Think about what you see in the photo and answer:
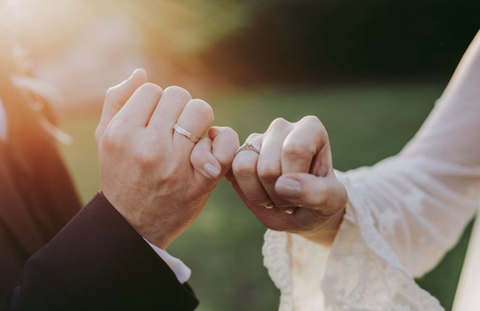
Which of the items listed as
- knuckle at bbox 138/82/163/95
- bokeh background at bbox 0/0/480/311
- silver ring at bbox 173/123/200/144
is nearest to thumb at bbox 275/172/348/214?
silver ring at bbox 173/123/200/144

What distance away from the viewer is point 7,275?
1852 mm

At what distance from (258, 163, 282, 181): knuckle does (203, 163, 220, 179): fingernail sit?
138 millimetres

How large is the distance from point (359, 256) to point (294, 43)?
10.9 metres

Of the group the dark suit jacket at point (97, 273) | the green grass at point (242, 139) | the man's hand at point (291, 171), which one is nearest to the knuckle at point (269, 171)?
the man's hand at point (291, 171)

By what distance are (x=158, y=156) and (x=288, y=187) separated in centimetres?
36

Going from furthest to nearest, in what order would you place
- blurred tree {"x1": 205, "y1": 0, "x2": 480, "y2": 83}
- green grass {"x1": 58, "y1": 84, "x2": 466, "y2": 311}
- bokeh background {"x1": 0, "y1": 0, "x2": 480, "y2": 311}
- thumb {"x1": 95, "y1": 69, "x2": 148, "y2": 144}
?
1. blurred tree {"x1": 205, "y1": 0, "x2": 480, "y2": 83}
2. bokeh background {"x1": 0, "y1": 0, "x2": 480, "y2": 311}
3. green grass {"x1": 58, "y1": 84, "x2": 466, "y2": 311}
4. thumb {"x1": 95, "y1": 69, "x2": 148, "y2": 144}

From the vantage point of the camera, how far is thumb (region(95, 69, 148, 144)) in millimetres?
1514

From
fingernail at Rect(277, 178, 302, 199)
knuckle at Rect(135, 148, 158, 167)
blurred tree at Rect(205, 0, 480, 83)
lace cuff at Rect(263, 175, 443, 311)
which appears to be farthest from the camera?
blurred tree at Rect(205, 0, 480, 83)

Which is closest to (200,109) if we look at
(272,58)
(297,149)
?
(297,149)

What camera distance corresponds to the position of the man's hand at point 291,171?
1.26 metres

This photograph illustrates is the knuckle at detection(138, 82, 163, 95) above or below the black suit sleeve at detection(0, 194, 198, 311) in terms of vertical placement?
above

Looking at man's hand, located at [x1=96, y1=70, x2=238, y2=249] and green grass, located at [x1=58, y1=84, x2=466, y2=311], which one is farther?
green grass, located at [x1=58, y1=84, x2=466, y2=311]

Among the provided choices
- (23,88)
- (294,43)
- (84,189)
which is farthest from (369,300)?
(294,43)

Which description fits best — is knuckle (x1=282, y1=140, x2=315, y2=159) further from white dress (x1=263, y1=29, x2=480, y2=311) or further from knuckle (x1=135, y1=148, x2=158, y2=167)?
white dress (x1=263, y1=29, x2=480, y2=311)
